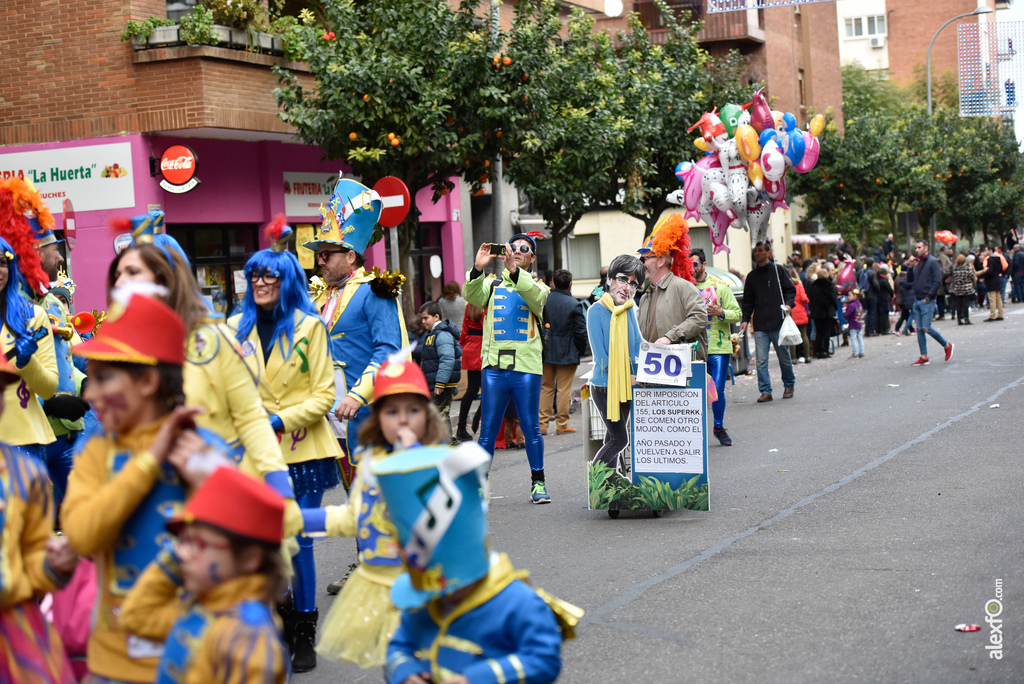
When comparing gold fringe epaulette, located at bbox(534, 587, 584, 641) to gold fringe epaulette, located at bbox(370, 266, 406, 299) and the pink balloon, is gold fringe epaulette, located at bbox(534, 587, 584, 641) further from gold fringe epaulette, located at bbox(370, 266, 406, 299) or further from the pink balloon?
the pink balloon

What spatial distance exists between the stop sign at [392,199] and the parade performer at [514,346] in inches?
26.9

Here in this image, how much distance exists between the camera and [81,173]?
16.3 m

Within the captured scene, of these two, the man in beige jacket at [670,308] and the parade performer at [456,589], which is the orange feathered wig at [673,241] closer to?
the man in beige jacket at [670,308]

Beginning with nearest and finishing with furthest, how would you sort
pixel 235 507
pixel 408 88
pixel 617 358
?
pixel 235 507 < pixel 617 358 < pixel 408 88

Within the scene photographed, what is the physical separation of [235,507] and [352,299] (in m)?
3.79

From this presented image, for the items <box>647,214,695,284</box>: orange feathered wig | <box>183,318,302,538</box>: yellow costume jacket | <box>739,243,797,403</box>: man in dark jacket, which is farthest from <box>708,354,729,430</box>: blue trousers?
<box>183,318,302,538</box>: yellow costume jacket

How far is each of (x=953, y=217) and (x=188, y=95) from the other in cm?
4910

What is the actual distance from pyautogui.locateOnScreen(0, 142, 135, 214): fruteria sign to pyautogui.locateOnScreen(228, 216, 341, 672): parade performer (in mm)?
11867

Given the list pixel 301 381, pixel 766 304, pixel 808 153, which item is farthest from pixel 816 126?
pixel 301 381

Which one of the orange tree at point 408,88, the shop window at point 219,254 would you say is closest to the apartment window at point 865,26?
the orange tree at point 408,88

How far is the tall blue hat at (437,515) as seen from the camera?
2.68 meters

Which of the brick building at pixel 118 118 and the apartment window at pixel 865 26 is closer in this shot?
the brick building at pixel 118 118

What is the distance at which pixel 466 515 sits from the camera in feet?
9.00

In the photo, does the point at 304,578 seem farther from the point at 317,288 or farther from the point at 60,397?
the point at 60,397
